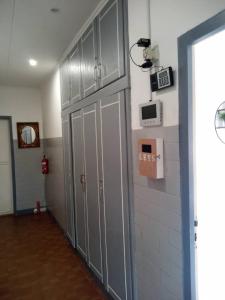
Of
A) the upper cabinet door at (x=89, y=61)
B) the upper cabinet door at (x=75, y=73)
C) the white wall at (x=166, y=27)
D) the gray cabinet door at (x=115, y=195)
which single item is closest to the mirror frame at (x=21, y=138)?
the upper cabinet door at (x=75, y=73)

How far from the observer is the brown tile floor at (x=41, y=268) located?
262 centimetres

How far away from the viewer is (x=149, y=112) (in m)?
1.62

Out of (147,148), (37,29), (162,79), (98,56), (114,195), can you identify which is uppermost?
(37,29)

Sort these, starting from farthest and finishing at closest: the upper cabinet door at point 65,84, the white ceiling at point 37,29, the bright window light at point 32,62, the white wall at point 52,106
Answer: the white wall at point 52,106 → the bright window light at point 32,62 → the upper cabinet door at point 65,84 → the white ceiling at point 37,29

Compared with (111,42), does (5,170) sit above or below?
below

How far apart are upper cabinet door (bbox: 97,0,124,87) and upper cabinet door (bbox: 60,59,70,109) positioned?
1.22m

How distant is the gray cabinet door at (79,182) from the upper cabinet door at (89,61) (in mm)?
402

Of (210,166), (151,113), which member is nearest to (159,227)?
(210,166)

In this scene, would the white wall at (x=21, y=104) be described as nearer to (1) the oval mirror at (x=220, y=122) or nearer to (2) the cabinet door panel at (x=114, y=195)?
(2) the cabinet door panel at (x=114, y=195)

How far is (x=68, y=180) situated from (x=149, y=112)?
7.73 ft

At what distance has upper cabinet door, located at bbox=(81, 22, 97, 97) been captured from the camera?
8.23 feet

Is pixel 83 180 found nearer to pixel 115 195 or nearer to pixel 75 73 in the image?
pixel 115 195

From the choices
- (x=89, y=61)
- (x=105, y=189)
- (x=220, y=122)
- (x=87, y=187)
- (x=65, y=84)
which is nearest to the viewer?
(x=220, y=122)

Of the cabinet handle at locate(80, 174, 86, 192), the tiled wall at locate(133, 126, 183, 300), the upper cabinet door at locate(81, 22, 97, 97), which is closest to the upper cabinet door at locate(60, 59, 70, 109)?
the upper cabinet door at locate(81, 22, 97, 97)
